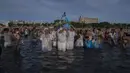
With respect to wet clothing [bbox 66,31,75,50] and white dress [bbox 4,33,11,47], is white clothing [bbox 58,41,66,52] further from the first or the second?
white dress [bbox 4,33,11,47]

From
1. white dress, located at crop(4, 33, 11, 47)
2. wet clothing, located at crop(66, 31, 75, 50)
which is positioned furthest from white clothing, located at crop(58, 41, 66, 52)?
white dress, located at crop(4, 33, 11, 47)

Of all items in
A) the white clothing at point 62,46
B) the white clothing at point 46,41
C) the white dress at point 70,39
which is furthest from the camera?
the white dress at point 70,39

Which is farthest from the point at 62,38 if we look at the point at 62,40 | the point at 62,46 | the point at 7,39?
the point at 7,39

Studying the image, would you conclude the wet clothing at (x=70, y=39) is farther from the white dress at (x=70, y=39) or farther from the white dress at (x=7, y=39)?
the white dress at (x=7, y=39)

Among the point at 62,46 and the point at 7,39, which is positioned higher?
the point at 7,39

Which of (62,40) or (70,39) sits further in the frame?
(70,39)

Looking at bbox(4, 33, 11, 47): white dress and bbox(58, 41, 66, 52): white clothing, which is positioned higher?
bbox(4, 33, 11, 47): white dress

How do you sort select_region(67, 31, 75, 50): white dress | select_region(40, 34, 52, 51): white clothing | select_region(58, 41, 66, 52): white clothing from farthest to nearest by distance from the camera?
1. select_region(67, 31, 75, 50): white dress
2. select_region(58, 41, 66, 52): white clothing
3. select_region(40, 34, 52, 51): white clothing

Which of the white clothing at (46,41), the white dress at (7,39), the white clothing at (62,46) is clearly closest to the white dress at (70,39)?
the white clothing at (62,46)

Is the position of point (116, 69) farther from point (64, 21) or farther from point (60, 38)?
point (64, 21)

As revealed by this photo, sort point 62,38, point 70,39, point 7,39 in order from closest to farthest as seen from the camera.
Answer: point 62,38
point 7,39
point 70,39

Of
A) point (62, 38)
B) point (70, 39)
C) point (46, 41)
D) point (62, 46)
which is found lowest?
point (62, 46)

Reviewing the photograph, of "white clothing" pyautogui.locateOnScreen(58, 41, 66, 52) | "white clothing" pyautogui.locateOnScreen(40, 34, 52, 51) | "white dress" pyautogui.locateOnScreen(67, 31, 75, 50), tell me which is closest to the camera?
"white clothing" pyautogui.locateOnScreen(40, 34, 52, 51)

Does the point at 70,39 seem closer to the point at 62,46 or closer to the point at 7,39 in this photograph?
the point at 62,46
